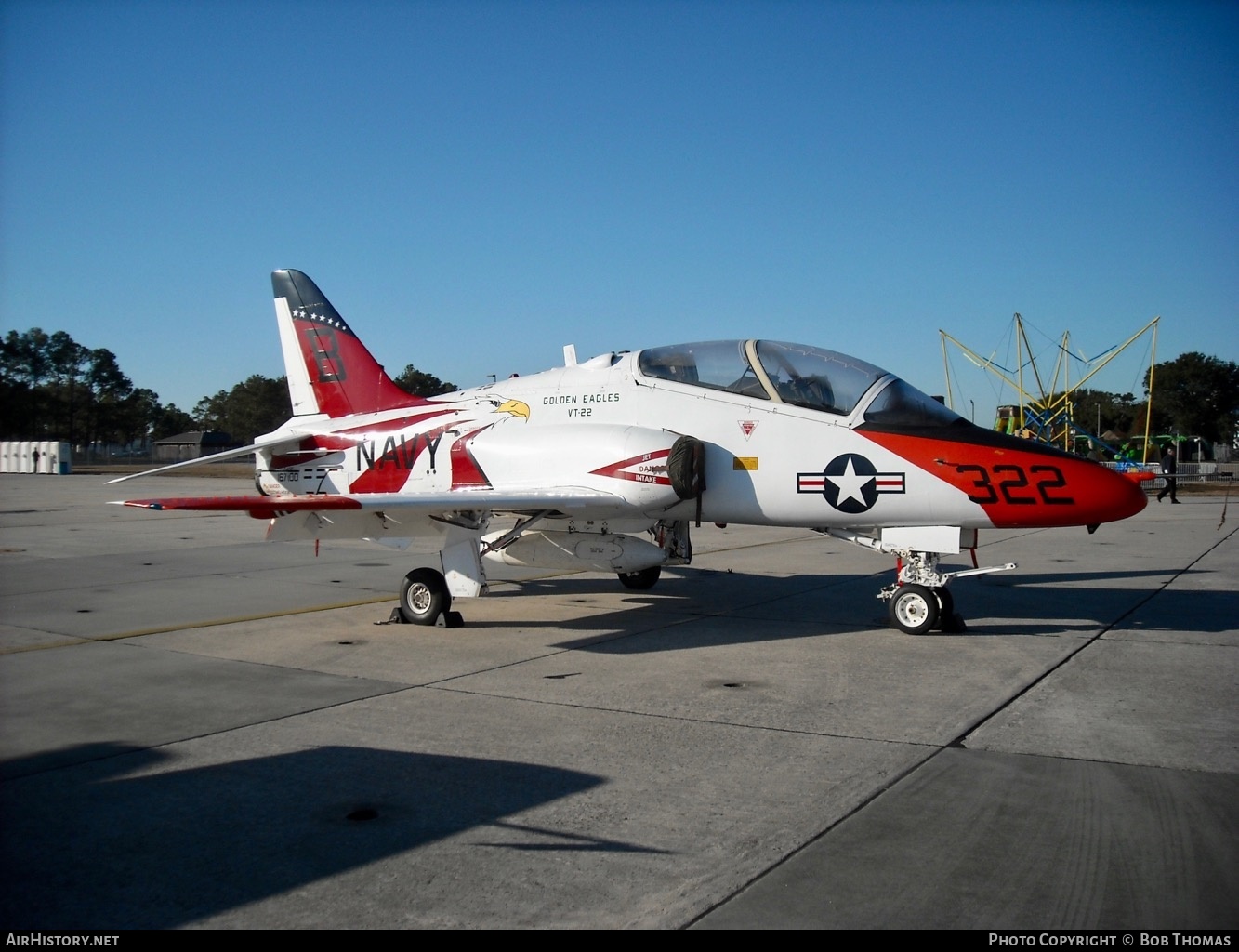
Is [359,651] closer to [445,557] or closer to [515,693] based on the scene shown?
[445,557]

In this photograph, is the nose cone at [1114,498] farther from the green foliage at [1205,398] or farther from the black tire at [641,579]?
the green foliage at [1205,398]

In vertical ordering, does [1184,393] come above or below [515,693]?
Result: above

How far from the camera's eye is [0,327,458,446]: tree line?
256 feet

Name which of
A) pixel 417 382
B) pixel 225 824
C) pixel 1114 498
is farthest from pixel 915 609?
pixel 417 382

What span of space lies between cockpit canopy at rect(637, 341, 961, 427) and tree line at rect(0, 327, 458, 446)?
6705 centimetres

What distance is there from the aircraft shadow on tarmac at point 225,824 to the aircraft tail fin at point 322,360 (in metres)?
7.21

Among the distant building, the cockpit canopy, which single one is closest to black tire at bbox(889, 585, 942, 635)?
the cockpit canopy

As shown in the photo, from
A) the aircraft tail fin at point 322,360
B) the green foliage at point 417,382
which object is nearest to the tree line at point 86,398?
the green foliage at point 417,382

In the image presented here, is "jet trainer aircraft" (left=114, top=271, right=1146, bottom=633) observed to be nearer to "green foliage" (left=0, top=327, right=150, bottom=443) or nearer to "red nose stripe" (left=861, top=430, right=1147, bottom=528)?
"red nose stripe" (left=861, top=430, right=1147, bottom=528)

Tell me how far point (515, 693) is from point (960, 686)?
3.48 metres

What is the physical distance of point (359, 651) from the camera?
338 inches

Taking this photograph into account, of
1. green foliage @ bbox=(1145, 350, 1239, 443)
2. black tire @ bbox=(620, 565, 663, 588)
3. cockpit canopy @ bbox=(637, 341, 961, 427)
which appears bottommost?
black tire @ bbox=(620, 565, 663, 588)

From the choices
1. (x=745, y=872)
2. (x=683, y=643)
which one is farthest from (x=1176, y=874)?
(x=683, y=643)

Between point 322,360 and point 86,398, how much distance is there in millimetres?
95850
